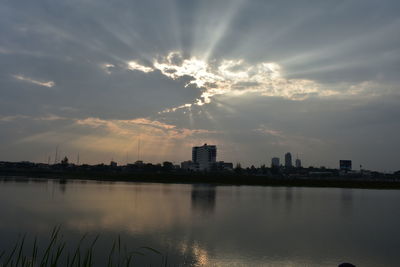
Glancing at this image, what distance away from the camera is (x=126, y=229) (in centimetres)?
2847

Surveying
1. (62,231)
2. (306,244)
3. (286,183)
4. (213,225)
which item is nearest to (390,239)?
(306,244)

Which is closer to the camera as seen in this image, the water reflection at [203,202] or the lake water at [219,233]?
the lake water at [219,233]

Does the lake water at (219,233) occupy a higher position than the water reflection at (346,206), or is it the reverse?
the water reflection at (346,206)

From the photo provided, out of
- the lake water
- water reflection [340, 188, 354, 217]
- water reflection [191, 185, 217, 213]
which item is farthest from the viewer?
water reflection [340, 188, 354, 217]

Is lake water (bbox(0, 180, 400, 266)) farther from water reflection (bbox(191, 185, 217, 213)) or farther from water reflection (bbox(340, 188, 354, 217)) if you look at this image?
water reflection (bbox(340, 188, 354, 217))

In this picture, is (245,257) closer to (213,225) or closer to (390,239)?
(213,225)

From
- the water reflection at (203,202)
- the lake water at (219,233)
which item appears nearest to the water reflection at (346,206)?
the lake water at (219,233)

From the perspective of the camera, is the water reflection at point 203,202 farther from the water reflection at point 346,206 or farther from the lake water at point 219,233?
the water reflection at point 346,206

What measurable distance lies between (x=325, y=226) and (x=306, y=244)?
10.4 metres

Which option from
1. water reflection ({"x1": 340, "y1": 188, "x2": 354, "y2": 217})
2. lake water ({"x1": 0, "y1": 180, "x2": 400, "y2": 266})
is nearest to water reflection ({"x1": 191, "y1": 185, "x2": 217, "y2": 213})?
lake water ({"x1": 0, "y1": 180, "x2": 400, "y2": 266})

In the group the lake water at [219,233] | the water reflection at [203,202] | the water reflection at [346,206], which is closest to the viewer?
the lake water at [219,233]

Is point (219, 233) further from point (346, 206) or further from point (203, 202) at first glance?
point (346, 206)

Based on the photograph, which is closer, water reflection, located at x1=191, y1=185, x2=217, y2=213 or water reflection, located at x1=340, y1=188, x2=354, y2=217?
water reflection, located at x1=191, y1=185, x2=217, y2=213

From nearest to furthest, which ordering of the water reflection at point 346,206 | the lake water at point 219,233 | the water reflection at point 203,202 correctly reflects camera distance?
1. the lake water at point 219,233
2. the water reflection at point 203,202
3. the water reflection at point 346,206
